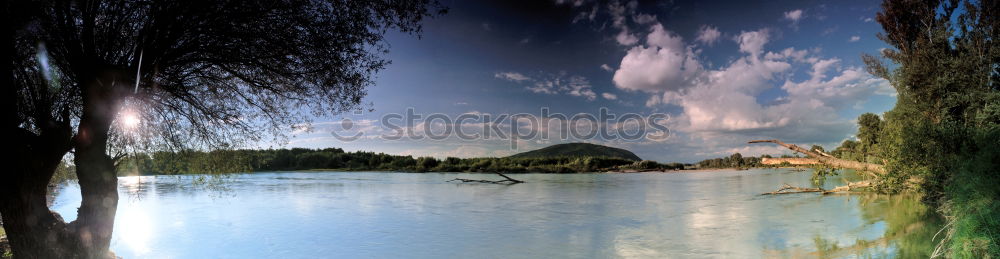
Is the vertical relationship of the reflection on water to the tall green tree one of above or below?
below

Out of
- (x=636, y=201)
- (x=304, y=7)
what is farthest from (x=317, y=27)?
(x=636, y=201)

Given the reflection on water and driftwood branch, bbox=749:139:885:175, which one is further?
driftwood branch, bbox=749:139:885:175

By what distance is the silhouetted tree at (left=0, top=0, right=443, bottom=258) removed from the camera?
5.55m

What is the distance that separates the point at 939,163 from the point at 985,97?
10362mm

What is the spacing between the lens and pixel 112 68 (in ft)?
20.0

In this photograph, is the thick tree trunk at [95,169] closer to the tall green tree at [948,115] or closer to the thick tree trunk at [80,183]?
the thick tree trunk at [80,183]

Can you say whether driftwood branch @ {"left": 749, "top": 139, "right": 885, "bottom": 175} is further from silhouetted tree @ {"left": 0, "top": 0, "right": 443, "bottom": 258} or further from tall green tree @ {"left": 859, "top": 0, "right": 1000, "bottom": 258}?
silhouetted tree @ {"left": 0, "top": 0, "right": 443, "bottom": 258}

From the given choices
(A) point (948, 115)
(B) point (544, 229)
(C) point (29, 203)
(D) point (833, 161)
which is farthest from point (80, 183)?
(A) point (948, 115)

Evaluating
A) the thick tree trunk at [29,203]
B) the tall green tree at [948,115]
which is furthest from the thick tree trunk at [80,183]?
the tall green tree at [948,115]

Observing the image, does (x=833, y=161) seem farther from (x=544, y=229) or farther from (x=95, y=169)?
(x=95, y=169)

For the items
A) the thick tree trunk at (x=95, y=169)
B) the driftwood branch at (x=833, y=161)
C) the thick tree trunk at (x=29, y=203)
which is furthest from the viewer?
the driftwood branch at (x=833, y=161)

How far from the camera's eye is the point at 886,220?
12414 millimetres

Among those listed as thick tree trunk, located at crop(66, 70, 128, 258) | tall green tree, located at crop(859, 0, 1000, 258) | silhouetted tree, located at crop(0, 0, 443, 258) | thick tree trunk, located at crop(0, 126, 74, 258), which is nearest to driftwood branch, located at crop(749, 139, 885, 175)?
tall green tree, located at crop(859, 0, 1000, 258)

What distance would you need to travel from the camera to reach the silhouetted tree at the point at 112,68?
5551mm
